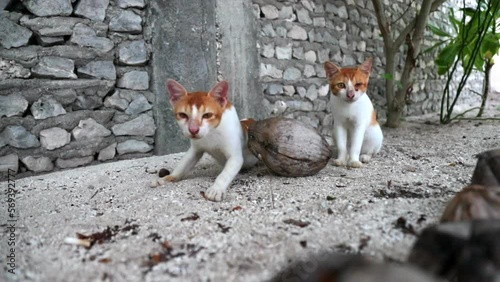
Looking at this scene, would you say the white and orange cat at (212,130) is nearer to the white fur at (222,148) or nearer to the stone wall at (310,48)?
the white fur at (222,148)

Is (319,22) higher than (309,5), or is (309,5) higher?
(309,5)

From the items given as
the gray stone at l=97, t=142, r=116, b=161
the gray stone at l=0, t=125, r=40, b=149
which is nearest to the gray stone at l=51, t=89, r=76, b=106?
the gray stone at l=0, t=125, r=40, b=149

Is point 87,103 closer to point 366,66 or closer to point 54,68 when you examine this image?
point 54,68

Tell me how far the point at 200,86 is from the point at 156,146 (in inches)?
Result: 20.4

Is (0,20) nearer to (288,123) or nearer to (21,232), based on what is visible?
(21,232)

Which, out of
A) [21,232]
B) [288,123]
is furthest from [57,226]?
[288,123]

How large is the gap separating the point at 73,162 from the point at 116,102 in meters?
0.46

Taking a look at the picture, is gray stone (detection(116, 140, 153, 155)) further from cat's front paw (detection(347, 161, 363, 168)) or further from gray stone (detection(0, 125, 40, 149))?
cat's front paw (detection(347, 161, 363, 168))

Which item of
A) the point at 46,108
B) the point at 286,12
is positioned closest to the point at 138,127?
the point at 46,108

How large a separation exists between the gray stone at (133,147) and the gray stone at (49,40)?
72 cm

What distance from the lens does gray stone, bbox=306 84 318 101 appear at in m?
3.29

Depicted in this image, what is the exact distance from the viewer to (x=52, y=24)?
2.07 m

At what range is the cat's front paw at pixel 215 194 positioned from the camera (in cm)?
144

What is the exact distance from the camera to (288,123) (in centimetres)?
171
